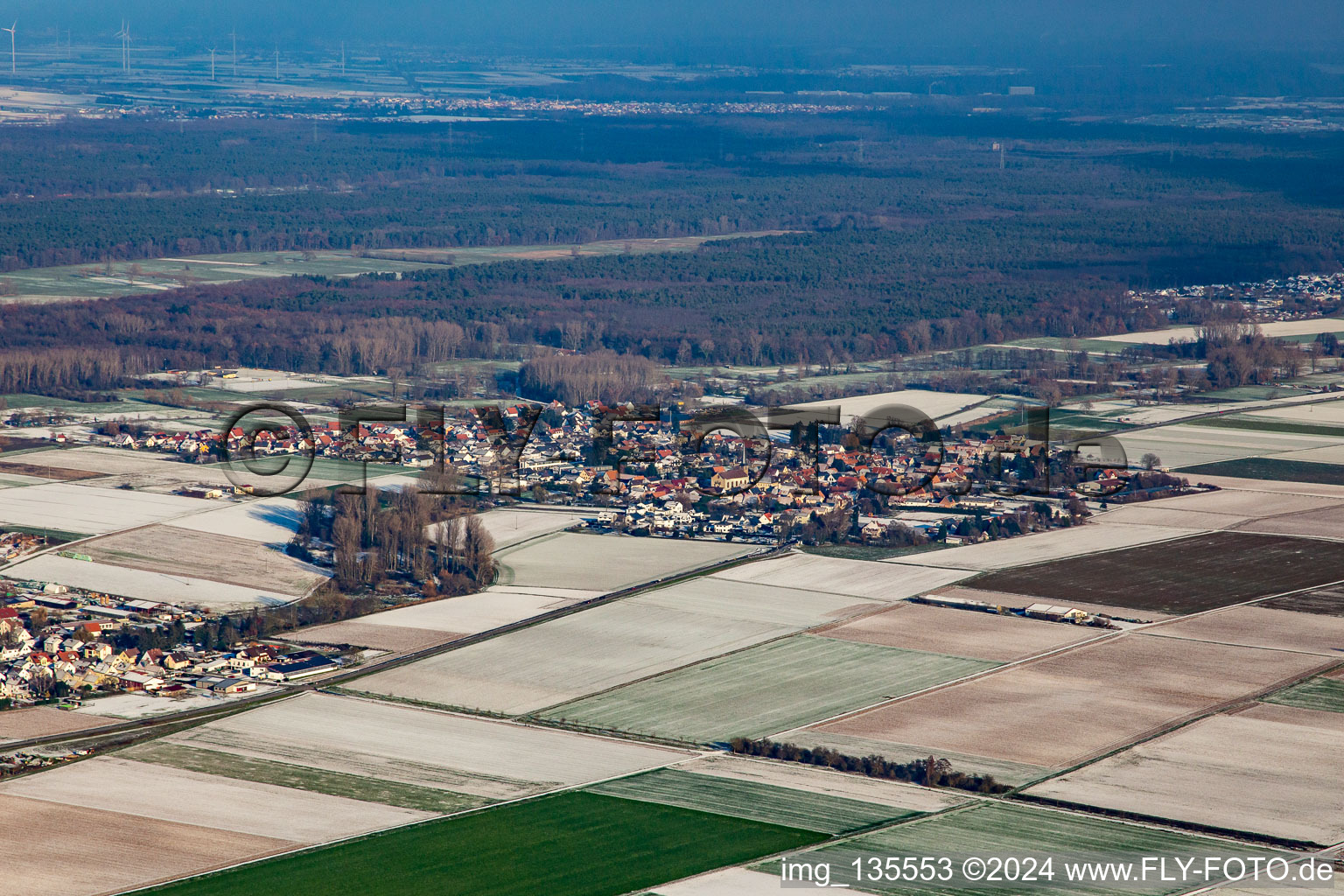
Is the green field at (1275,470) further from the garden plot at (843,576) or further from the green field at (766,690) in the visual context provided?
the green field at (766,690)

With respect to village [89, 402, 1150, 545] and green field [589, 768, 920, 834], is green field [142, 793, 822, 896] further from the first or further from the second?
village [89, 402, 1150, 545]

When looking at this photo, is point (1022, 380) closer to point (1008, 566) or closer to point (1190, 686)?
point (1008, 566)

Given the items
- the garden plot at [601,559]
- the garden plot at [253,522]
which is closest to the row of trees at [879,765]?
the garden plot at [601,559]

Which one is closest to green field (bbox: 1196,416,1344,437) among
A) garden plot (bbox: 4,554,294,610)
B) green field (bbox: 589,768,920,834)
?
garden plot (bbox: 4,554,294,610)

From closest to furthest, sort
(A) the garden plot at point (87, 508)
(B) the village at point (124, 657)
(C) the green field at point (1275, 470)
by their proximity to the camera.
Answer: (B) the village at point (124, 657)
(A) the garden plot at point (87, 508)
(C) the green field at point (1275, 470)

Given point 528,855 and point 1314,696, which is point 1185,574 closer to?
point 1314,696

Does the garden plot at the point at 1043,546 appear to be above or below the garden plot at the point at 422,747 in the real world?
above
